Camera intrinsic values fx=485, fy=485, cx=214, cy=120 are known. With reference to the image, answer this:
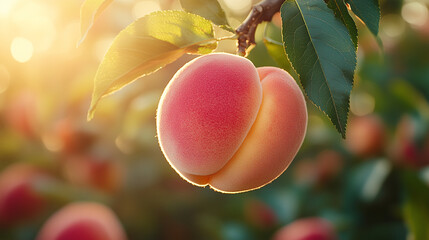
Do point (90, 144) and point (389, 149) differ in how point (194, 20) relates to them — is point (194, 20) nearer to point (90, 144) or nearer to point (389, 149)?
point (90, 144)

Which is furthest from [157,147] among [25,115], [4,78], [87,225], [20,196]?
[4,78]

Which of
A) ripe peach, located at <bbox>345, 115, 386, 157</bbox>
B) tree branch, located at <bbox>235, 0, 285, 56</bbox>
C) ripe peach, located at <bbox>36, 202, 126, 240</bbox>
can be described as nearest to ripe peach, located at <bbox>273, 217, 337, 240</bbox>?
ripe peach, located at <bbox>345, 115, 386, 157</bbox>

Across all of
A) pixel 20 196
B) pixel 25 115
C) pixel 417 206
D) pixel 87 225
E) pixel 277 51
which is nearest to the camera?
pixel 277 51

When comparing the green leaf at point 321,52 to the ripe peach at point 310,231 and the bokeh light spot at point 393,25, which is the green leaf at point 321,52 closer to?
the ripe peach at point 310,231

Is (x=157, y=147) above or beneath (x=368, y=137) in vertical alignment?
above

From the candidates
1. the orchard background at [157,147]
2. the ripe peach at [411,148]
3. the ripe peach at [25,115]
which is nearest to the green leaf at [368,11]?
the orchard background at [157,147]

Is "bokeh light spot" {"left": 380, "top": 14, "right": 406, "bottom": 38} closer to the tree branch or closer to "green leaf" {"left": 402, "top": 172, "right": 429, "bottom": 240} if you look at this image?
"green leaf" {"left": 402, "top": 172, "right": 429, "bottom": 240}

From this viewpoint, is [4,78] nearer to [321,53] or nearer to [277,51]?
[277,51]
